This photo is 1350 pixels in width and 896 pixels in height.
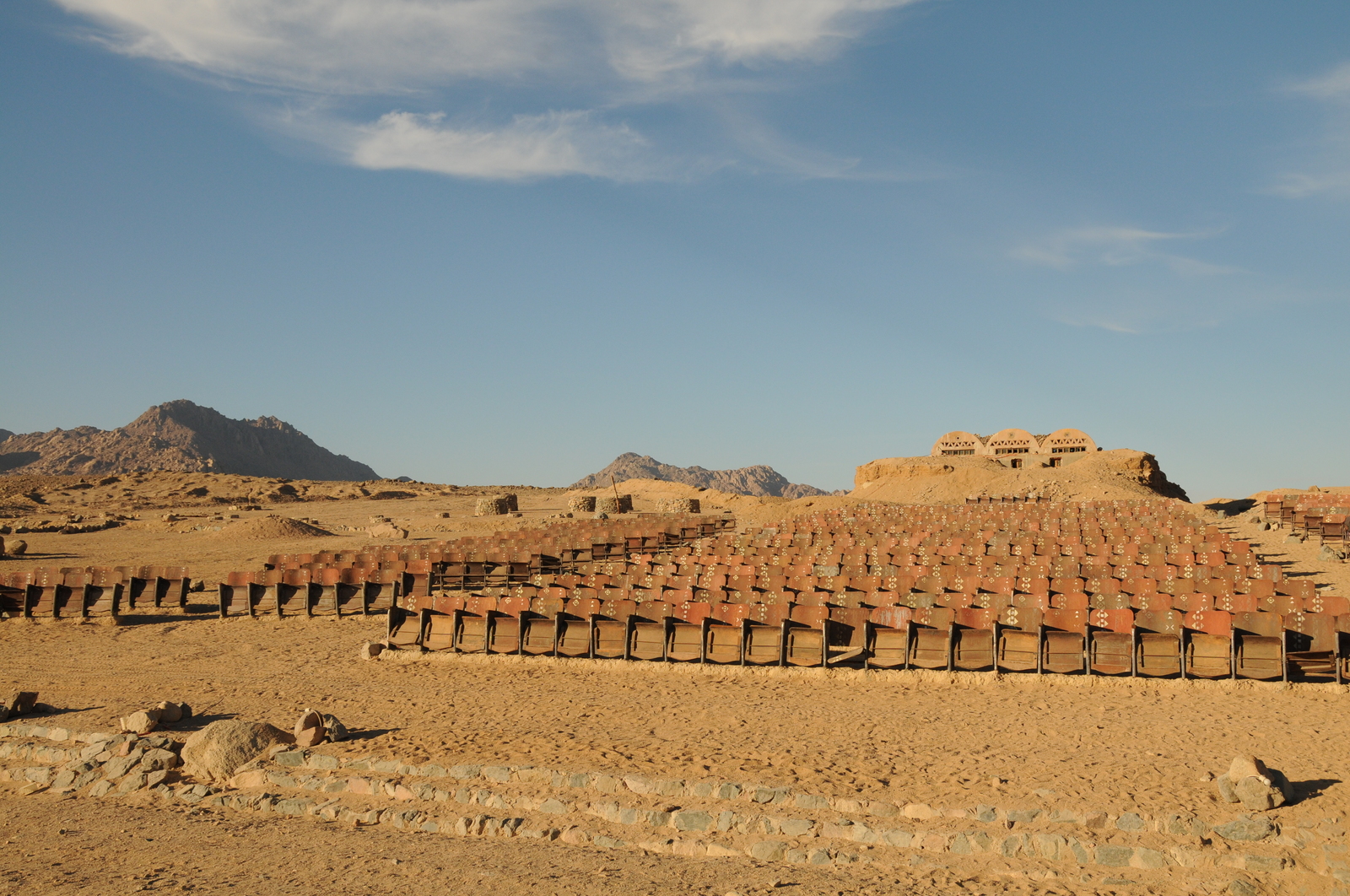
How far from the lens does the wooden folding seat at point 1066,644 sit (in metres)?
9.46

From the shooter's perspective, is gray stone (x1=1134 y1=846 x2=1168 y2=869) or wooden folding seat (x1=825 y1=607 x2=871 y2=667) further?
wooden folding seat (x1=825 y1=607 x2=871 y2=667)

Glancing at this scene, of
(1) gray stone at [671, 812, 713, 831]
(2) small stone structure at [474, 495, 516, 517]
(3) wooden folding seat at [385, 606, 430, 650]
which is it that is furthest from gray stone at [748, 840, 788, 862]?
(2) small stone structure at [474, 495, 516, 517]

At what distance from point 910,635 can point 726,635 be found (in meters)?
2.17

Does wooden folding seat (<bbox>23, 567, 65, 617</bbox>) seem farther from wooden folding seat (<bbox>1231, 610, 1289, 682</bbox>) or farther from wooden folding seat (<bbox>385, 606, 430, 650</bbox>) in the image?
wooden folding seat (<bbox>1231, 610, 1289, 682</bbox>)

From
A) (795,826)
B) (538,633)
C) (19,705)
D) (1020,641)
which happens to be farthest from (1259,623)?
(19,705)

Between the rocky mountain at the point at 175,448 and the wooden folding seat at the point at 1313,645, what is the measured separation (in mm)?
109517

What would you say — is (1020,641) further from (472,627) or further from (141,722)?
(141,722)

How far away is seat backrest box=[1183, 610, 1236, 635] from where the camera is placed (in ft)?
30.6

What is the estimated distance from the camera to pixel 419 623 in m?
11.9

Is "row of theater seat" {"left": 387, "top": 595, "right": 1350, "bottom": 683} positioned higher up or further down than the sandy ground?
higher up

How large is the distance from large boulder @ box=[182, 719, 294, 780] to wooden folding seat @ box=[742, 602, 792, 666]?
5292 millimetres

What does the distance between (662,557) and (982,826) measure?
596 inches

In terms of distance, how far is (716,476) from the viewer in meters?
176

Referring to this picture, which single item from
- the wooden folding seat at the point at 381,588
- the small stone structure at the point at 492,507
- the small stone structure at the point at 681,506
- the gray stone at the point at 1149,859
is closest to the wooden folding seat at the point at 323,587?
the wooden folding seat at the point at 381,588
